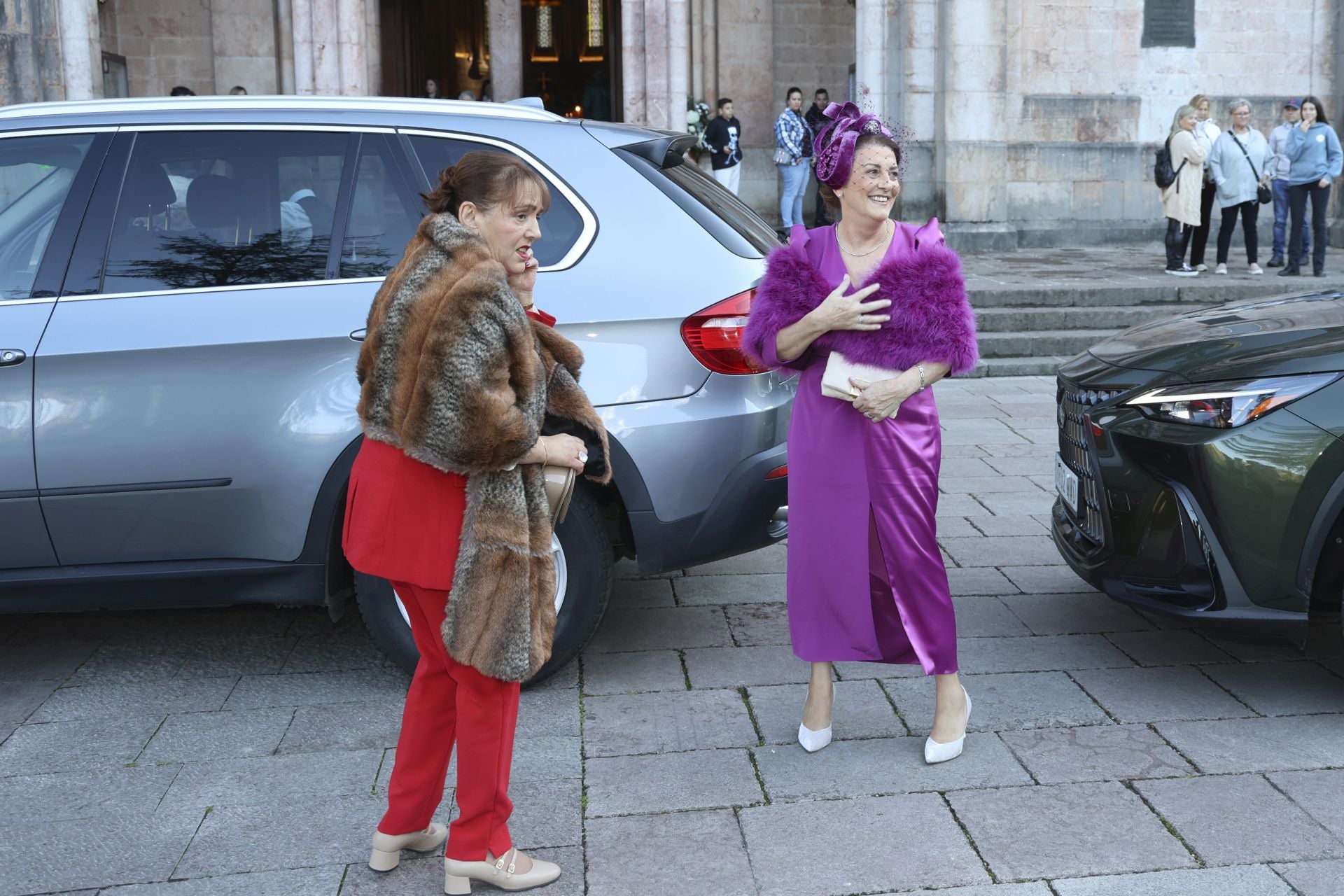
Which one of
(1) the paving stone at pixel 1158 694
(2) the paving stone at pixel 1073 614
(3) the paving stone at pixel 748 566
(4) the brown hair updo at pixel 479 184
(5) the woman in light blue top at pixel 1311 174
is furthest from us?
(5) the woman in light blue top at pixel 1311 174

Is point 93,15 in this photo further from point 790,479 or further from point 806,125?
point 790,479

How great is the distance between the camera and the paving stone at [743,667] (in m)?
4.39

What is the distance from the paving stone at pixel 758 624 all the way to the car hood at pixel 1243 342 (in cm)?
147

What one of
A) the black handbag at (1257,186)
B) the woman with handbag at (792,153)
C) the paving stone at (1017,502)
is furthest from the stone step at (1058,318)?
the woman with handbag at (792,153)

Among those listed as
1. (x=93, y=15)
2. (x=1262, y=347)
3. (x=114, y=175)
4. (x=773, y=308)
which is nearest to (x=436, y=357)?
(x=773, y=308)

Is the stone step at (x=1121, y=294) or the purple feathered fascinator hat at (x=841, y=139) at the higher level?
the purple feathered fascinator hat at (x=841, y=139)

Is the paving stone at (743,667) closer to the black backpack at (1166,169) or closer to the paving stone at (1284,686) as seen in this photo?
the paving stone at (1284,686)

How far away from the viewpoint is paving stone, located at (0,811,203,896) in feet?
10.5

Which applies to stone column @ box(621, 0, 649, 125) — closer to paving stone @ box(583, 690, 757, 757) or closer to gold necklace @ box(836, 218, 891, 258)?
paving stone @ box(583, 690, 757, 757)

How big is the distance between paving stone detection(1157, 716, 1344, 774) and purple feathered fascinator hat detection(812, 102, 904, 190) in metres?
1.85

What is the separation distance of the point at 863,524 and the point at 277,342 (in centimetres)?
180

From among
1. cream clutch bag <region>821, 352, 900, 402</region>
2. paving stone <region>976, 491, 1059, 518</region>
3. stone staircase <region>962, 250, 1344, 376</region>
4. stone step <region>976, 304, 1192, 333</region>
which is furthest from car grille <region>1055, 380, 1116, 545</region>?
stone step <region>976, 304, 1192, 333</region>

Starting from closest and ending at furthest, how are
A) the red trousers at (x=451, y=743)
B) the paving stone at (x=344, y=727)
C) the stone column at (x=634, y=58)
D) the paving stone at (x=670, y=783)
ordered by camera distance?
1. the red trousers at (x=451, y=743)
2. the paving stone at (x=670, y=783)
3. the paving stone at (x=344, y=727)
4. the stone column at (x=634, y=58)

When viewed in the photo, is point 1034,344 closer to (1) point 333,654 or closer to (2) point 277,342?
(1) point 333,654
